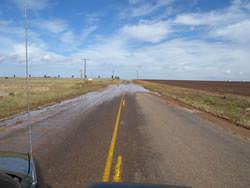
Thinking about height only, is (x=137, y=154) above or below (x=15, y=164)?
below

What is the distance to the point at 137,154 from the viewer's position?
14.4 ft

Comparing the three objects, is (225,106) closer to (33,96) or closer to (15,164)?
(15,164)

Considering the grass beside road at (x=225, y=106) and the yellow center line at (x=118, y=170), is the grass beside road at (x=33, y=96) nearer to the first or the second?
the yellow center line at (x=118, y=170)

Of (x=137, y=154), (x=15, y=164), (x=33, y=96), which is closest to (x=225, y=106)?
(x=137, y=154)

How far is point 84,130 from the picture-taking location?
6.41 meters

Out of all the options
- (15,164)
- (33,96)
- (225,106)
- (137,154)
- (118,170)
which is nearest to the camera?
(15,164)

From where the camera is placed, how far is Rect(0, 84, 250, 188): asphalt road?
130 inches

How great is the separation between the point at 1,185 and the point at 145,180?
248 cm

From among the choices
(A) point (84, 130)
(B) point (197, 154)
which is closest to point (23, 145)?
(A) point (84, 130)

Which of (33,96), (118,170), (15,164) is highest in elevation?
(15,164)

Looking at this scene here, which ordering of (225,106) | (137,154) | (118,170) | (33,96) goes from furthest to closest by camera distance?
(33,96)
(225,106)
(137,154)
(118,170)

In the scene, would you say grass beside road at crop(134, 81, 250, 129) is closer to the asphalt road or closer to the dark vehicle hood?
the asphalt road

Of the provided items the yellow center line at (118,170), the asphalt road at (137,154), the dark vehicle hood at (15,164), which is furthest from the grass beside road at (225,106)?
the dark vehicle hood at (15,164)

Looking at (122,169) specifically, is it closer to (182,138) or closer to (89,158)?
(89,158)
